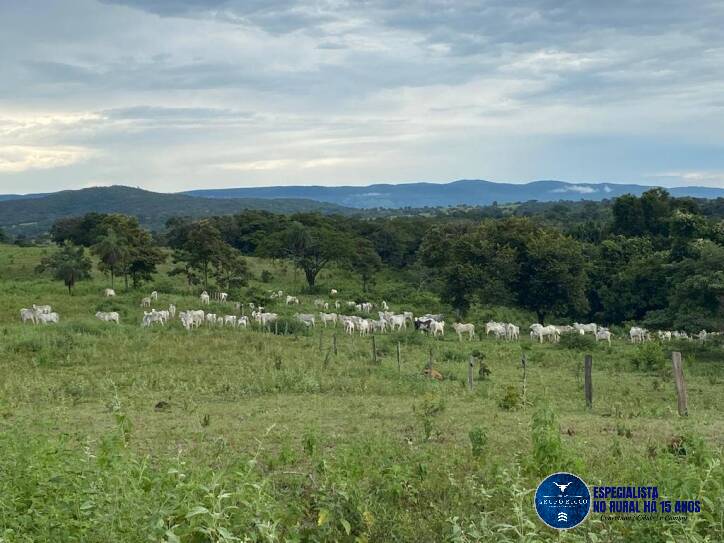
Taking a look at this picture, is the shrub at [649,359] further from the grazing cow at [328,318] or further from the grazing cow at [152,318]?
the grazing cow at [152,318]

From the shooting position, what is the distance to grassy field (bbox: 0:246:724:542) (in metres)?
6.33

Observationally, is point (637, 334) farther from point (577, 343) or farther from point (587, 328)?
point (577, 343)

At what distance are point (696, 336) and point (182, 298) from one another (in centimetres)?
2561

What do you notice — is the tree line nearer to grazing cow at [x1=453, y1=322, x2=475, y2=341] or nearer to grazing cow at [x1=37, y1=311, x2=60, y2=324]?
grazing cow at [x1=453, y1=322, x2=475, y2=341]

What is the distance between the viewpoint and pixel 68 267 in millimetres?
38344

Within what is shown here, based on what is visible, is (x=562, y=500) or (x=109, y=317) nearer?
(x=562, y=500)

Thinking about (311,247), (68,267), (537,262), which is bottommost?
(537,262)

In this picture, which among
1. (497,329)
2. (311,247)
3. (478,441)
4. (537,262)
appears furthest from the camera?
(311,247)

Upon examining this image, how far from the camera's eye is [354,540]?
695cm

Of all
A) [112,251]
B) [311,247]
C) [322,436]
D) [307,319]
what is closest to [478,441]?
[322,436]

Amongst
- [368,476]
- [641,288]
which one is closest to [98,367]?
[368,476]

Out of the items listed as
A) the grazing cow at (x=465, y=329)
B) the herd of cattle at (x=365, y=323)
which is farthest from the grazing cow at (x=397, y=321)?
the grazing cow at (x=465, y=329)

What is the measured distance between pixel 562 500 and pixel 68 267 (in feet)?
122

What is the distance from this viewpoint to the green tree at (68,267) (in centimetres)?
3859
